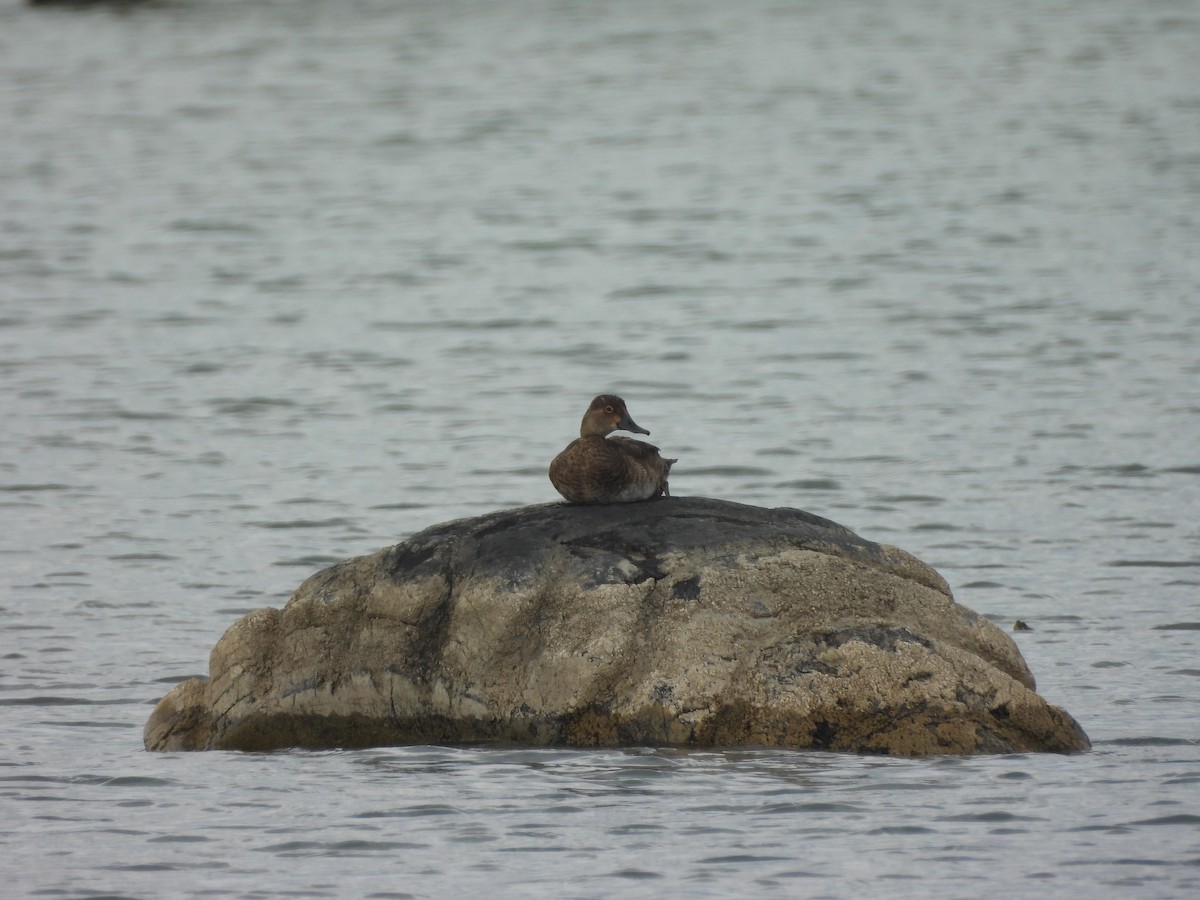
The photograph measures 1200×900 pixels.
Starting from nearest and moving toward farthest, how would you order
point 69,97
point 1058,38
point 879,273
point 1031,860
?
1. point 1031,860
2. point 879,273
3. point 69,97
4. point 1058,38

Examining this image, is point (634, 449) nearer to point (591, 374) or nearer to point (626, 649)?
point (626, 649)

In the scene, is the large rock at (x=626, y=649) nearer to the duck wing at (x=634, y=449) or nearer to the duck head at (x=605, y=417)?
the duck wing at (x=634, y=449)

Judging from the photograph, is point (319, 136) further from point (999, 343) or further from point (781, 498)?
point (781, 498)

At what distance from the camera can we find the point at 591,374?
22375mm

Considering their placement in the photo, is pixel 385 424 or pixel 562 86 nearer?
pixel 385 424

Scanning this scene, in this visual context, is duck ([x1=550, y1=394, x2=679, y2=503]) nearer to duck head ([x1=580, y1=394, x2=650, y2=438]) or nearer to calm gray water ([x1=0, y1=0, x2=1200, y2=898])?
duck head ([x1=580, y1=394, x2=650, y2=438])

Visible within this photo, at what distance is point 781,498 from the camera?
16516mm

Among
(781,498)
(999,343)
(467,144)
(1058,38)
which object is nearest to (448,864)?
(781,498)

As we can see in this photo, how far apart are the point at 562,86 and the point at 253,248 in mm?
16646

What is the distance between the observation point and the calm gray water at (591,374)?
854cm

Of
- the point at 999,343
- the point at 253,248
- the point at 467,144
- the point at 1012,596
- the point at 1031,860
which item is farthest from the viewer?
the point at 467,144

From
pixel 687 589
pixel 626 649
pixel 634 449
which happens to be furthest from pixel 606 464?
pixel 626 649

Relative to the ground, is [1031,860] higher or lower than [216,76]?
lower

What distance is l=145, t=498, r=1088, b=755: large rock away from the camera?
9.26 meters
